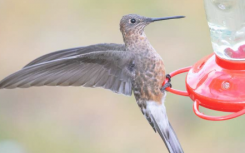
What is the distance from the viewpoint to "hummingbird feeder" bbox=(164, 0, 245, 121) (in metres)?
3.10

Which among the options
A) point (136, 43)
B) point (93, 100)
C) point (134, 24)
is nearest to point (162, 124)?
point (136, 43)

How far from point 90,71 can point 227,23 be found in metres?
1.10

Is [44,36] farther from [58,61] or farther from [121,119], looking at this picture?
[58,61]

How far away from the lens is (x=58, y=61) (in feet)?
12.2

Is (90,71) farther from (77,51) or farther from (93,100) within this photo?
(93,100)

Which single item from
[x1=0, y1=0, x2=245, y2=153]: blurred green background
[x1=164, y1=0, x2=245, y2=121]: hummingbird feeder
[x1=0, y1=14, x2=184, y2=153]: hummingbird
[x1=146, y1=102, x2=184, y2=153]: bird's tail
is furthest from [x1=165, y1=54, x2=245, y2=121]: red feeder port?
[x1=0, y1=0, x2=245, y2=153]: blurred green background

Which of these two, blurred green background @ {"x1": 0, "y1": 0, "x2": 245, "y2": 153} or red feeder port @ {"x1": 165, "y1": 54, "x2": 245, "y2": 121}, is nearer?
red feeder port @ {"x1": 165, "y1": 54, "x2": 245, "y2": 121}

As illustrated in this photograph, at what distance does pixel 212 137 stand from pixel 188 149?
34cm

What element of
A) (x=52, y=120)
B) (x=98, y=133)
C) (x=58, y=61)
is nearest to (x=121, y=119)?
Answer: (x=98, y=133)

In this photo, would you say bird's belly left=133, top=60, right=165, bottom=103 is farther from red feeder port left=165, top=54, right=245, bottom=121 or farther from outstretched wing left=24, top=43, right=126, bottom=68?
red feeder port left=165, top=54, right=245, bottom=121

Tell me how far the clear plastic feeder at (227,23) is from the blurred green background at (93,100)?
243 centimetres

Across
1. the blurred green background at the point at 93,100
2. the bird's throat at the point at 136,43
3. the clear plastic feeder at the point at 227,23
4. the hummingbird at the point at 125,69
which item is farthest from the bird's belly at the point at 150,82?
the blurred green background at the point at 93,100

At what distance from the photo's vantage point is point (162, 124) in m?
3.97

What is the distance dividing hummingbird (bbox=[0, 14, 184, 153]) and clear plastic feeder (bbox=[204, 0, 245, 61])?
0.46m
